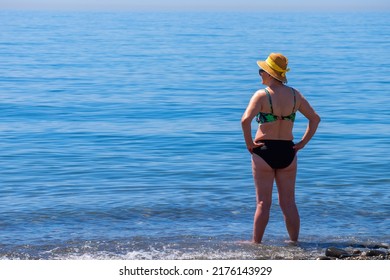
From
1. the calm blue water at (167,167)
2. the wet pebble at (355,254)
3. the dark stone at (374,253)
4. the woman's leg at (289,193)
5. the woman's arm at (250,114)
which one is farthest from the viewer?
the calm blue water at (167,167)

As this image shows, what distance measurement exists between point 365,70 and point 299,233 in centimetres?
2617

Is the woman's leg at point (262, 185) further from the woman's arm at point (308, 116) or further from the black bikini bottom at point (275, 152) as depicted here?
the woman's arm at point (308, 116)

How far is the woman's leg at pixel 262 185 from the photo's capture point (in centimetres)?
878

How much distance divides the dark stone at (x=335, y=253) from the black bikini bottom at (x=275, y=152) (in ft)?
3.06

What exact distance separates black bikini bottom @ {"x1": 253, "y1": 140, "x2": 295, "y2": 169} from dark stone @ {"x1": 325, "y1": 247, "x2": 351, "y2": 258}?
0.93 metres

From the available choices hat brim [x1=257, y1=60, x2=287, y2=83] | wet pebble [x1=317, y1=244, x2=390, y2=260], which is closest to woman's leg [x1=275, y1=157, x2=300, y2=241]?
wet pebble [x1=317, y1=244, x2=390, y2=260]

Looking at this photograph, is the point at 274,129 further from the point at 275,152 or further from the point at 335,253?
the point at 335,253

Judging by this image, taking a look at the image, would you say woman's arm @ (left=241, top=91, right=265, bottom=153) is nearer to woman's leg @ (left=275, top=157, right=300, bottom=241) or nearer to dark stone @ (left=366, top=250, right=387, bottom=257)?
woman's leg @ (left=275, top=157, right=300, bottom=241)

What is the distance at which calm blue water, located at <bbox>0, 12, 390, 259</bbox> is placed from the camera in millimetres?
9648

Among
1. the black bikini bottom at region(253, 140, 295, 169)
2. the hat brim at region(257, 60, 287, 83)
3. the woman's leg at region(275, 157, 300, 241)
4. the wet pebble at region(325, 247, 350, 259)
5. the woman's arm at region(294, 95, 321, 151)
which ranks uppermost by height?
the hat brim at region(257, 60, 287, 83)

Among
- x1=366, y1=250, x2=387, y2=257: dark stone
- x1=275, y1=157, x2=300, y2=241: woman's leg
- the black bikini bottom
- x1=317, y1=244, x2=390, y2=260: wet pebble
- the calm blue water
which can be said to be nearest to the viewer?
x1=317, y1=244, x2=390, y2=260: wet pebble

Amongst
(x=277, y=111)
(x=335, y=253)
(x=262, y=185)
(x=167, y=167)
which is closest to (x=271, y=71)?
(x=277, y=111)

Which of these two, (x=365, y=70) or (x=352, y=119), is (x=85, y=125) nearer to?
(x=352, y=119)

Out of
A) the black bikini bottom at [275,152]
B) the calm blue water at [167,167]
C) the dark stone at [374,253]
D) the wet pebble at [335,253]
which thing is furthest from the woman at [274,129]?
the dark stone at [374,253]
